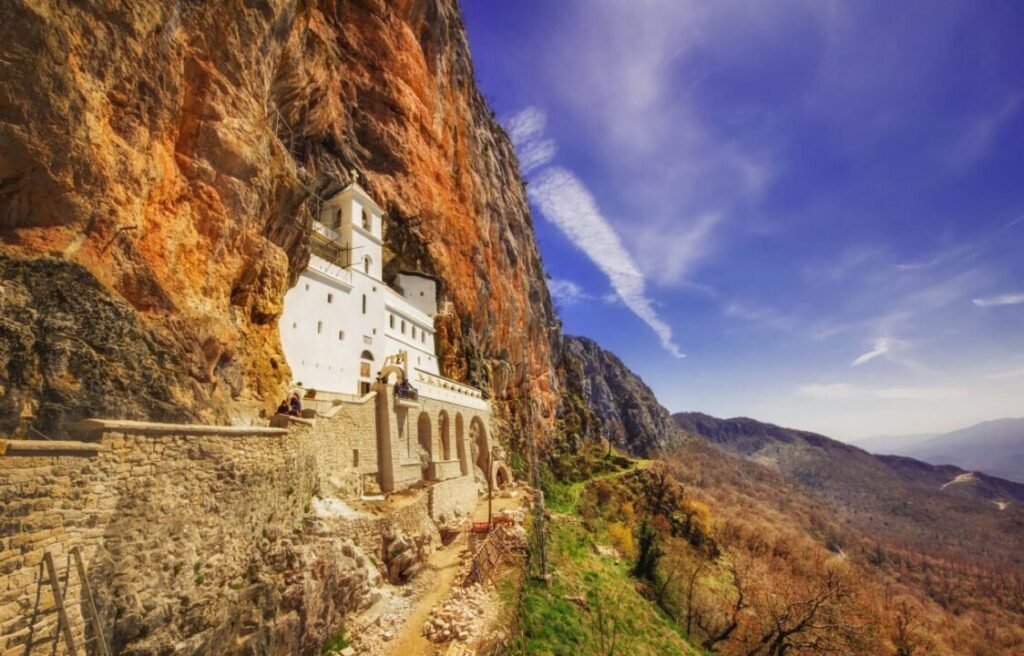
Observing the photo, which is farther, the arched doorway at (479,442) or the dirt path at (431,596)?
the arched doorway at (479,442)

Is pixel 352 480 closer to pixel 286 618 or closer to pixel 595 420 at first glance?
pixel 286 618

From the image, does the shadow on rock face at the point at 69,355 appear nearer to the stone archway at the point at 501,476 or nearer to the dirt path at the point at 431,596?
the dirt path at the point at 431,596

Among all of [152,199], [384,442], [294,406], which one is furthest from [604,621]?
[152,199]

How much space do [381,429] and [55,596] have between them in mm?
15112

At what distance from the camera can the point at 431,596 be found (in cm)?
1608

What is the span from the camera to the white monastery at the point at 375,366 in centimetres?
2152

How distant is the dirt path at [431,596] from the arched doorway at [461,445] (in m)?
8.30

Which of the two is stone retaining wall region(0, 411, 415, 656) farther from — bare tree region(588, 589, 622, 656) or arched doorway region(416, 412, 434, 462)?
arched doorway region(416, 412, 434, 462)

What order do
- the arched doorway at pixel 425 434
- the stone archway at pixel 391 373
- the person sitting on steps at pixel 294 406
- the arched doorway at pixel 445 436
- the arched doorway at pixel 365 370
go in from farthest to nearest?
the arched doorway at pixel 445 436
the arched doorway at pixel 425 434
the arched doorway at pixel 365 370
the stone archway at pixel 391 373
the person sitting on steps at pixel 294 406

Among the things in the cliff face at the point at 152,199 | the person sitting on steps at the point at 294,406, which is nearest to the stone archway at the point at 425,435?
the cliff face at the point at 152,199

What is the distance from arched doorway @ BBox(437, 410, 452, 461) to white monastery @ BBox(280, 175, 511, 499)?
0.20 feet

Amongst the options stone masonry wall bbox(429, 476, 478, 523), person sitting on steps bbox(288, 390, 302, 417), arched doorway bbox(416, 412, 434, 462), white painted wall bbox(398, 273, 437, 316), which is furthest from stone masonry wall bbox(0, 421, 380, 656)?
white painted wall bbox(398, 273, 437, 316)

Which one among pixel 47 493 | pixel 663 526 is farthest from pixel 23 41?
→ pixel 663 526

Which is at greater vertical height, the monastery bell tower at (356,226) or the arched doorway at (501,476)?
the monastery bell tower at (356,226)
